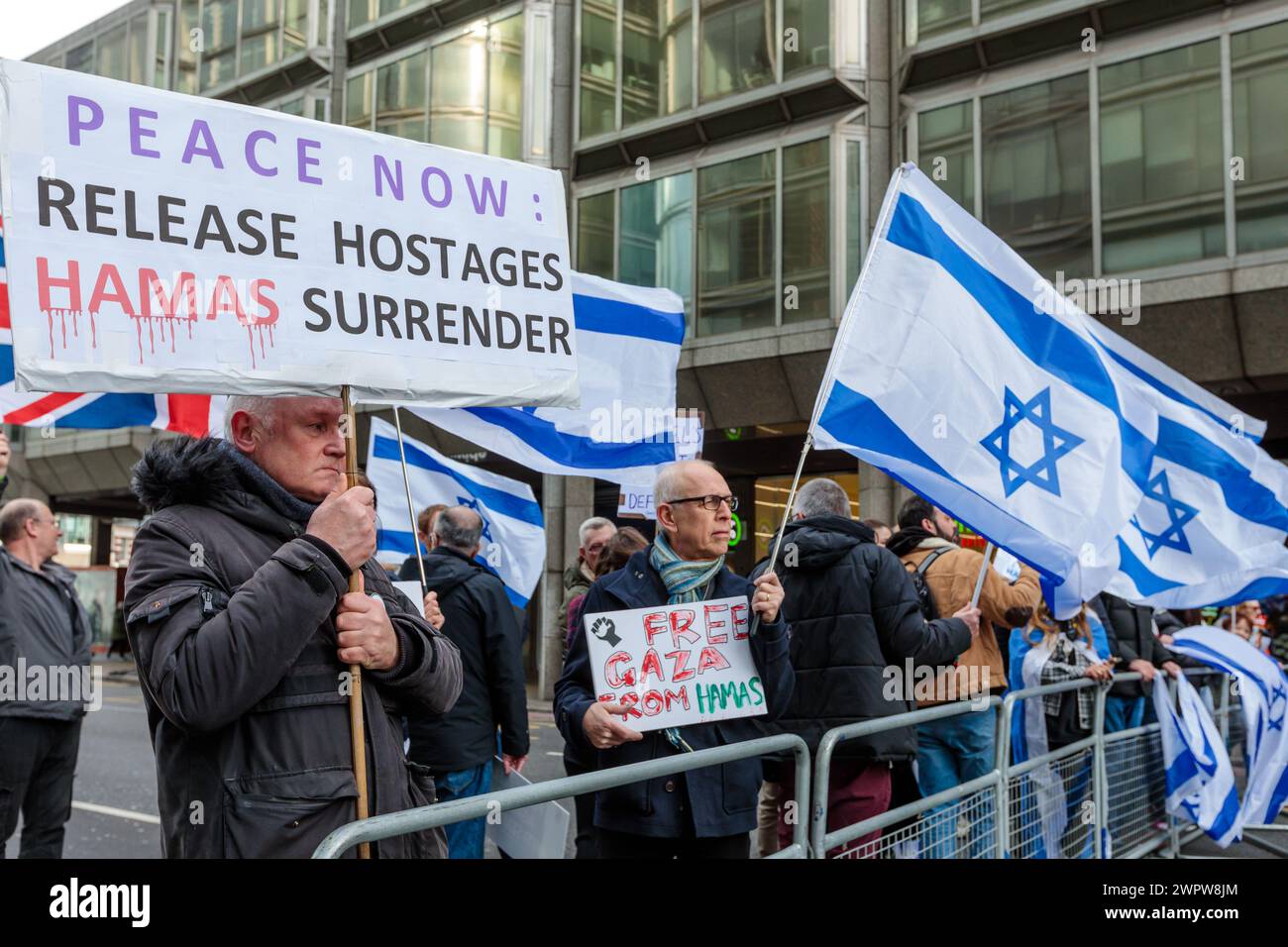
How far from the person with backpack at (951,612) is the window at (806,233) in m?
9.96

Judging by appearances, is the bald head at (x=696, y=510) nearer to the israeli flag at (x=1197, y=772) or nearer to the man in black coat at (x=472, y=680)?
the man in black coat at (x=472, y=680)

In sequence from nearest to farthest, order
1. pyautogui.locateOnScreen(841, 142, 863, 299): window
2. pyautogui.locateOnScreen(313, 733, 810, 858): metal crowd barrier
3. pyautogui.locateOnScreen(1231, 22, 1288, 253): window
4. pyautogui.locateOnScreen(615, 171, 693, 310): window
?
1. pyautogui.locateOnScreen(313, 733, 810, 858): metal crowd barrier
2. pyautogui.locateOnScreen(1231, 22, 1288, 253): window
3. pyautogui.locateOnScreen(841, 142, 863, 299): window
4. pyautogui.locateOnScreen(615, 171, 693, 310): window

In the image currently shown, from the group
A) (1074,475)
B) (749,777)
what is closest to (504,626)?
(749,777)

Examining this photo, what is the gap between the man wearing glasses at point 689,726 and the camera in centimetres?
355

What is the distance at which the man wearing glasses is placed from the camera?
3549 millimetres

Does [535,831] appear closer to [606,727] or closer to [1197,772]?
[606,727]

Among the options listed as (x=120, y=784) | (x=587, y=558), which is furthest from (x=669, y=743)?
(x=120, y=784)

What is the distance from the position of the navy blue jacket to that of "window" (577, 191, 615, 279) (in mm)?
15173

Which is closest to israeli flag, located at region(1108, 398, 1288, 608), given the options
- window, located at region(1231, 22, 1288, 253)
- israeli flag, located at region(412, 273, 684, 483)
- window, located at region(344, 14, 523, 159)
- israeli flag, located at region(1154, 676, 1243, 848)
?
israeli flag, located at region(1154, 676, 1243, 848)

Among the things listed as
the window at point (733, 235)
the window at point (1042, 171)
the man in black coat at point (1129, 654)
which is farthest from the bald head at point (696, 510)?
the window at point (733, 235)

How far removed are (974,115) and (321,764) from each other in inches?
568

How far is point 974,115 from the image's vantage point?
15016mm

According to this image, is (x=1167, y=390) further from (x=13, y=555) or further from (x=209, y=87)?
(x=209, y=87)

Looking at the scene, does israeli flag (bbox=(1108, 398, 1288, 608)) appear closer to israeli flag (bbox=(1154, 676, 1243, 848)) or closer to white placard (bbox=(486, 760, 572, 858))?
israeli flag (bbox=(1154, 676, 1243, 848))
